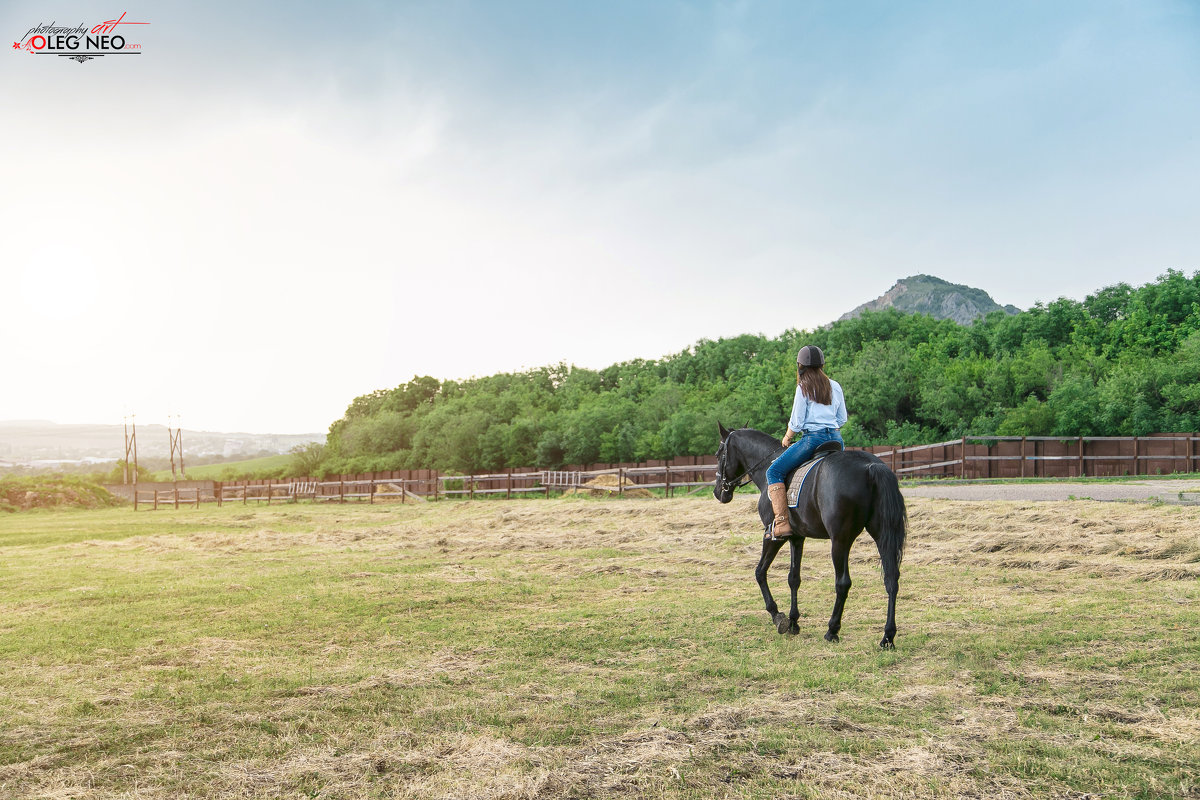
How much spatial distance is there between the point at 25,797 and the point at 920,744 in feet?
13.0

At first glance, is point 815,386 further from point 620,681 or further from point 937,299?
point 937,299

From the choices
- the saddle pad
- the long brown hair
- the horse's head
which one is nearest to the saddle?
the saddle pad

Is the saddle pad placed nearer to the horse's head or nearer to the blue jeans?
the blue jeans

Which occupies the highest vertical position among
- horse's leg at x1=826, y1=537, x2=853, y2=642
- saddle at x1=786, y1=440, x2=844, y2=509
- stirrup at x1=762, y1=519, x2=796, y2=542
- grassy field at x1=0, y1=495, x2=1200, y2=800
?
saddle at x1=786, y1=440, x2=844, y2=509

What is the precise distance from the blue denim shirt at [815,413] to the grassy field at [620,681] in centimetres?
174

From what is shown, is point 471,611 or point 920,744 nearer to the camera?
point 920,744

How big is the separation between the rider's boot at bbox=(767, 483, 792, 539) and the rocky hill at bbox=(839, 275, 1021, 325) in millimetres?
123482

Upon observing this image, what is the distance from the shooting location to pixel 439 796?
10.3 feet

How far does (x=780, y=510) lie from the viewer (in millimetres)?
6617

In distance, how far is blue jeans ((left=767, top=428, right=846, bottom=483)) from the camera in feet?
21.8

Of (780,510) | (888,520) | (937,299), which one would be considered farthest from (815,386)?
(937,299)

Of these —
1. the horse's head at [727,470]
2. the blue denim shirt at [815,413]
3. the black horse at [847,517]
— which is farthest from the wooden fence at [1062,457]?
the black horse at [847,517]

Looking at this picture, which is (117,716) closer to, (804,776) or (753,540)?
(804,776)

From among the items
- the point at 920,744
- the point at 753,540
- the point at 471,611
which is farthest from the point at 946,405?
the point at 920,744
